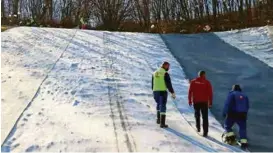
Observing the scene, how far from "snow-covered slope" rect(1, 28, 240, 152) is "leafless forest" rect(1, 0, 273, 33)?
13580 mm

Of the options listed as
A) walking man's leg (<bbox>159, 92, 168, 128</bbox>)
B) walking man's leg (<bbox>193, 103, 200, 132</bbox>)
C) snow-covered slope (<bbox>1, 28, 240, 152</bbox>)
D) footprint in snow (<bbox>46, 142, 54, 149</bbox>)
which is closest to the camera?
footprint in snow (<bbox>46, 142, 54, 149</bbox>)

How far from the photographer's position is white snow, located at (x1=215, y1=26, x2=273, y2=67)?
2311 cm

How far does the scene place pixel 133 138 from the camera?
11.4 metres

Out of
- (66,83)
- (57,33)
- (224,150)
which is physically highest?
(57,33)

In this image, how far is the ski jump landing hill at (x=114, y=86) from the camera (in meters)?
11.4

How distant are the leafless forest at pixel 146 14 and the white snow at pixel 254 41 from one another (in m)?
6.19

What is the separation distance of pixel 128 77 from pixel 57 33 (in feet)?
34.8

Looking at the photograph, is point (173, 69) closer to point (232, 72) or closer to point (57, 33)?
point (232, 72)

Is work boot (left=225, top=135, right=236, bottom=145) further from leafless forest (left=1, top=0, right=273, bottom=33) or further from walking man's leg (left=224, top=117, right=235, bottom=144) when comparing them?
leafless forest (left=1, top=0, right=273, bottom=33)

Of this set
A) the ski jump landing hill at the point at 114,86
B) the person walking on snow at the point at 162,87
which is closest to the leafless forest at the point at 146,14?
the ski jump landing hill at the point at 114,86

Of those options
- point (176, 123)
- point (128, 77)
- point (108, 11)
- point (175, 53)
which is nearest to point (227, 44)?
point (175, 53)

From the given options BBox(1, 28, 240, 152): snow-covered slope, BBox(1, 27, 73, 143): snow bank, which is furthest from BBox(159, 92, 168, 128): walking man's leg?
BBox(1, 27, 73, 143): snow bank

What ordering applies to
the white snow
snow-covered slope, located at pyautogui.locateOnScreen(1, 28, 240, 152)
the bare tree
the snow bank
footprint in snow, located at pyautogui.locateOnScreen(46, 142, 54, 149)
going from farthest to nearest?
1. the bare tree
2. the white snow
3. the snow bank
4. snow-covered slope, located at pyautogui.locateOnScreen(1, 28, 240, 152)
5. footprint in snow, located at pyautogui.locateOnScreen(46, 142, 54, 149)

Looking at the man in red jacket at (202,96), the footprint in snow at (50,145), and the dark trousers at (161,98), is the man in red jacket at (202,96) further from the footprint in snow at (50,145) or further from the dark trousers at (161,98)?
the footprint in snow at (50,145)
